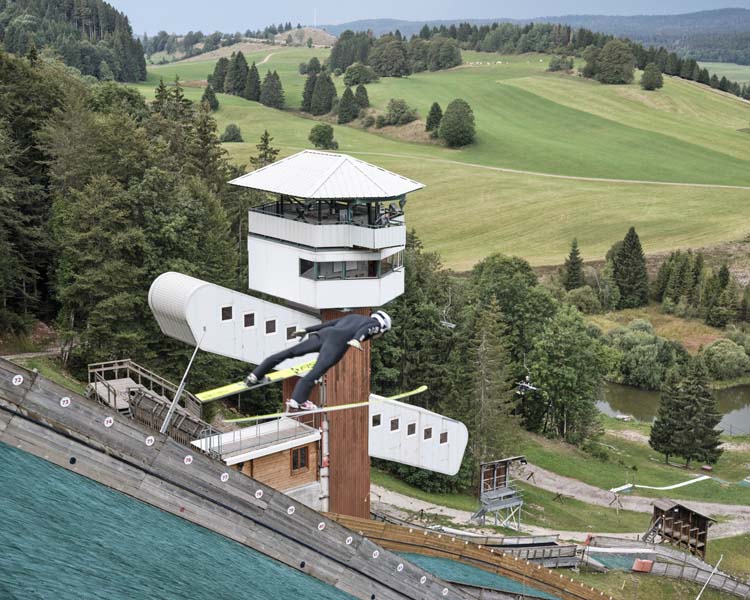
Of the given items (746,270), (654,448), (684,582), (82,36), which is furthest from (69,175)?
(82,36)

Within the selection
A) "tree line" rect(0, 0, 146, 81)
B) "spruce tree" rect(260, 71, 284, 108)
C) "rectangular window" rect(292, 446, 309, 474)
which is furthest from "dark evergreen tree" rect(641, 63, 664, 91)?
"rectangular window" rect(292, 446, 309, 474)

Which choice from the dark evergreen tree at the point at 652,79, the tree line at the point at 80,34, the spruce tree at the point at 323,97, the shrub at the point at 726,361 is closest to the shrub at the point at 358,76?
the spruce tree at the point at 323,97

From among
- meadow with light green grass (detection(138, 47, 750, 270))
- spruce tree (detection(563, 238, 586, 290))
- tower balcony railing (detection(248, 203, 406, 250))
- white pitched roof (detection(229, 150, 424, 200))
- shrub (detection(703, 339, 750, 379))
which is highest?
white pitched roof (detection(229, 150, 424, 200))

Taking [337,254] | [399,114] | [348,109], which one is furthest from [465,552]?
[348,109]

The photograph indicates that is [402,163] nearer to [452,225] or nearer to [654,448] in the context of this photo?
[452,225]

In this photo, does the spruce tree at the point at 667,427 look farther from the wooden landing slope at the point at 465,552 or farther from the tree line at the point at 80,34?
the tree line at the point at 80,34

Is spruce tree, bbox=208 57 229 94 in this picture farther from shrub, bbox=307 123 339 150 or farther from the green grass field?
the green grass field

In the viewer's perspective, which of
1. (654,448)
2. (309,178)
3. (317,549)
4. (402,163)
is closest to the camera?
(317,549)

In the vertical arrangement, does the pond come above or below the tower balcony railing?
below
